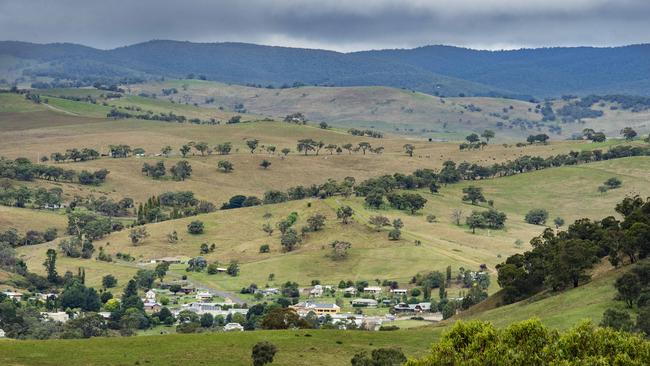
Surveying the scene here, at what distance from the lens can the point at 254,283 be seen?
191875mm

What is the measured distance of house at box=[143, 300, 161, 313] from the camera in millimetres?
170688

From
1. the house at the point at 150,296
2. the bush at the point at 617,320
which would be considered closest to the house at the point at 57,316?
the house at the point at 150,296

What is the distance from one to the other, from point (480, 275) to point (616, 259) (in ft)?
191

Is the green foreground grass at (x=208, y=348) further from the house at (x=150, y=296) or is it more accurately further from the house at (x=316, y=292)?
the house at (x=150, y=296)

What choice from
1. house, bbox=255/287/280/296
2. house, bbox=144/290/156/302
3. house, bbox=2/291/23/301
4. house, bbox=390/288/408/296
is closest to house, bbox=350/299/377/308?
house, bbox=390/288/408/296

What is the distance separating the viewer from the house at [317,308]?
162500 mm

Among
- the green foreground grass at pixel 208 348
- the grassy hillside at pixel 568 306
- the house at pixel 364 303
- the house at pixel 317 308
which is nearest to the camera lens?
the green foreground grass at pixel 208 348

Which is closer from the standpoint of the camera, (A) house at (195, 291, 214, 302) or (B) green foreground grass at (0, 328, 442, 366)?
(B) green foreground grass at (0, 328, 442, 366)

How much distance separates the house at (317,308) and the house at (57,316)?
36.3 m

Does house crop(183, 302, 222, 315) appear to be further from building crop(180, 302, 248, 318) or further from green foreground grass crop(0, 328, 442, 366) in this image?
green foreground grass crop(0, 328, 442, 366)

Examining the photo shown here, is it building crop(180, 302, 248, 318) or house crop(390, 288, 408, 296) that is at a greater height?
house crop(390, 288, 408, 296)

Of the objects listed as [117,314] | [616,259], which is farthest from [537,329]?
[117,314]

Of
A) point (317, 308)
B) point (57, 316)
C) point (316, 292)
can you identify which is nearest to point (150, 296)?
point (57, 316)

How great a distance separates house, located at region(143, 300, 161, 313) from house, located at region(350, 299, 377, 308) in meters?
33.8
